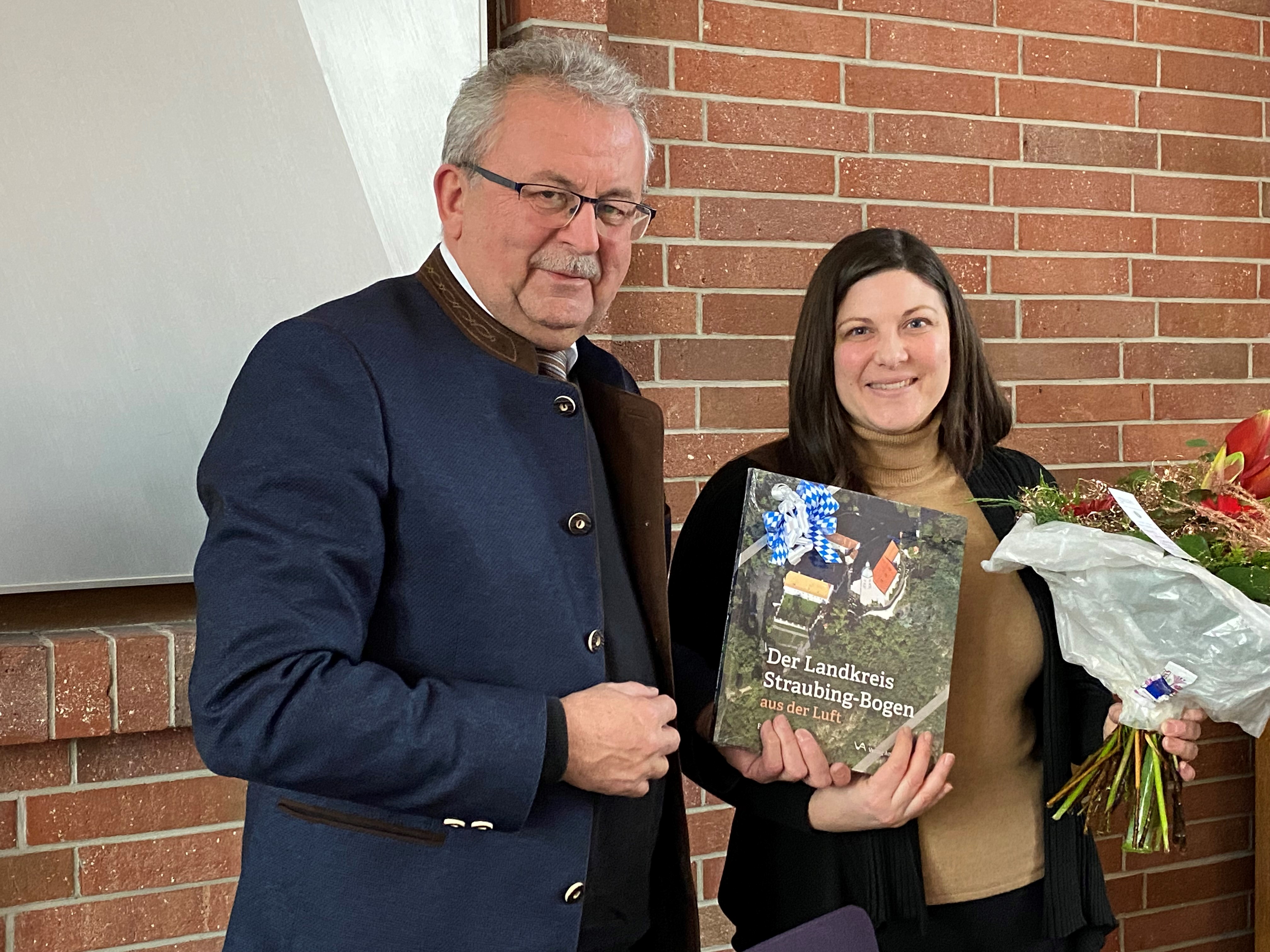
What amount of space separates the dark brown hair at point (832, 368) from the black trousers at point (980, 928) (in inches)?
24.2

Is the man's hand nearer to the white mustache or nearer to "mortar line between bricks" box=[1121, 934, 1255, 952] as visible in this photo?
the white mustache

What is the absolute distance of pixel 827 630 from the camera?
1.54 meters

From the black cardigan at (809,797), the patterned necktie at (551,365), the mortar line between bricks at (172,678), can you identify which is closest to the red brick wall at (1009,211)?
the black cardigan at (809,797)

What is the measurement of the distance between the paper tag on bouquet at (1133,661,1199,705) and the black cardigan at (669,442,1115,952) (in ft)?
0.65

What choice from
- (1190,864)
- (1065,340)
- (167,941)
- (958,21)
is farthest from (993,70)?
(167,941)

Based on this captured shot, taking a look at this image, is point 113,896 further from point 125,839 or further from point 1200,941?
point 1200,941

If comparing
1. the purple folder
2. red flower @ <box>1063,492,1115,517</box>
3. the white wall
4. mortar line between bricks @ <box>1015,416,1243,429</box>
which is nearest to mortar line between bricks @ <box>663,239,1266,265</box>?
mortar line between bricks @ <box>1015,416,1243,429</box>

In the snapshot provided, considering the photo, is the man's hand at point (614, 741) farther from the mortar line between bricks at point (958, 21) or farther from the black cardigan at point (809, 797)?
the mortar line between bricks at point (958, 21)

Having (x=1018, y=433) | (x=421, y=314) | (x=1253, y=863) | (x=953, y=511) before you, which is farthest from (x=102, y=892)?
(x=1253, y=863)

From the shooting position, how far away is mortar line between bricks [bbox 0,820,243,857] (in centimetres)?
194

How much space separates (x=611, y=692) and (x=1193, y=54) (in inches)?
98.0

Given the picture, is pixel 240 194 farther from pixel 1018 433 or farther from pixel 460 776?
pixel 1018 433

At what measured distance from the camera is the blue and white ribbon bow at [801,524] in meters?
1.54

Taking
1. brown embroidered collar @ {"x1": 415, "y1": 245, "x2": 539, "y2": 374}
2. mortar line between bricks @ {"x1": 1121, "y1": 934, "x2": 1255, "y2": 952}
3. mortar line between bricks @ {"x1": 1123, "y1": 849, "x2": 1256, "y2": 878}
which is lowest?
mortar line between bricks @ {"x1": 1121, "y1": 934, "x2": 1255, "y2": 952}
